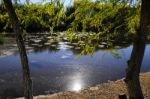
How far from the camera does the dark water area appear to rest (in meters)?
15.6

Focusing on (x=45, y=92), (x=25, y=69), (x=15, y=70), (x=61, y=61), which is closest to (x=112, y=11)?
(x=25, y=69)

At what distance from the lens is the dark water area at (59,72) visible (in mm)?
15586

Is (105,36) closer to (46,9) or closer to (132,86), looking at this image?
(132,86)

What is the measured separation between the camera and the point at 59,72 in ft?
63.6

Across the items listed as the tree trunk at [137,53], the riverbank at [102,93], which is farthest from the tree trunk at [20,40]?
the riverbank at [102,93]

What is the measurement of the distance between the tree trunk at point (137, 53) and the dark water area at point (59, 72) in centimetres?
415

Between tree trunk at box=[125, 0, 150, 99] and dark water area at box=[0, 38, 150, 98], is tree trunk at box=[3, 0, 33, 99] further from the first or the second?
dark water area at box=[0, 38, 150, 98]

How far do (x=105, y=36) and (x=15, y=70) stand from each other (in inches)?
468

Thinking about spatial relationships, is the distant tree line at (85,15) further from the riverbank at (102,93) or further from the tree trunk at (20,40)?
the riverbank at (102,93)

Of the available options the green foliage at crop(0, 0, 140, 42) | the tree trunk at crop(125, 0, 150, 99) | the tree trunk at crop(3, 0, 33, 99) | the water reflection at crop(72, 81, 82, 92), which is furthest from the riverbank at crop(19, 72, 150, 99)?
the tree trunk at crop(3, 0, 33, 99)

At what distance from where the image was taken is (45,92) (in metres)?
14.8

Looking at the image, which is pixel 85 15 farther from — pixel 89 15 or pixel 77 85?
pixel 77 85

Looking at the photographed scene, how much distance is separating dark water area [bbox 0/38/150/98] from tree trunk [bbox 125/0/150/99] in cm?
415

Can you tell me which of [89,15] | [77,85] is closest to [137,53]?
[89,15]
